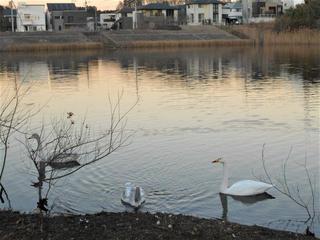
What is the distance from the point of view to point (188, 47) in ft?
179

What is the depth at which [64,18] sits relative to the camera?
8306 cm

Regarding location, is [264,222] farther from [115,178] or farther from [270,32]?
[270,32]

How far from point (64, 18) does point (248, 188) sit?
7819 centimetres

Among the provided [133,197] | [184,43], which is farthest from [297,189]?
[184,43]

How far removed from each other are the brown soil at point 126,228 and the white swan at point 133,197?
54.6 inches

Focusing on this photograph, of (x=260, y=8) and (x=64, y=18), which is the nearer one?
(x=64, y=18)

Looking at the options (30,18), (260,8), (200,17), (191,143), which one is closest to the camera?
(191,143)

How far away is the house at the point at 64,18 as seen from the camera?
82062 mm

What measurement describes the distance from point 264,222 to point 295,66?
24.0 m

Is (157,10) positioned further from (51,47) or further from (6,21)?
(51,47)

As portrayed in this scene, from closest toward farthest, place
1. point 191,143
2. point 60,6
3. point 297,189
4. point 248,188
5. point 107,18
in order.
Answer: point 248,188
point 297,189
point 191,143
point 60,6
point 107,18

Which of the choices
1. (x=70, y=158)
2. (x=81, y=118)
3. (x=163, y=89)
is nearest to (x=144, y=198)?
(x=70, y=158)

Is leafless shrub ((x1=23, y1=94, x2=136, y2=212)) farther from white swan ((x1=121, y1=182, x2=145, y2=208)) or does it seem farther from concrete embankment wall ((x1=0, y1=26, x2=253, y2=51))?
concrete embankment wall ((x1=0, y1=26, x2=253, y2=51))

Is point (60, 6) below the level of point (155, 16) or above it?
above
